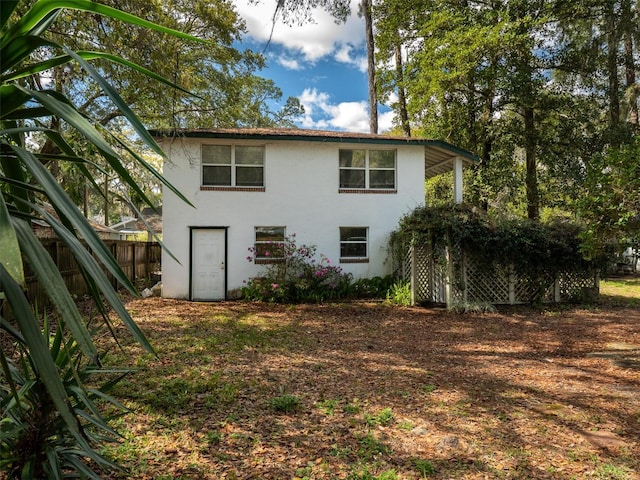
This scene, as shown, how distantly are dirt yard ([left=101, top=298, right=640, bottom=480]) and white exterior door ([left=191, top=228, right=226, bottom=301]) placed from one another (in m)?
3.71

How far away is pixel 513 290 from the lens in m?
11.2

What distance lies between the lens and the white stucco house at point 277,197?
38.8 feet

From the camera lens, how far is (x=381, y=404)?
14.2 ft

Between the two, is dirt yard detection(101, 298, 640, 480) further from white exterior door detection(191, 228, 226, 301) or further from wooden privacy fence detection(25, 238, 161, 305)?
white exterior door detection(191, 228, 226, 301)

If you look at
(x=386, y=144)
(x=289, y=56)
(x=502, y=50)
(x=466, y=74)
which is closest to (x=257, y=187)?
(x=386, y=144)

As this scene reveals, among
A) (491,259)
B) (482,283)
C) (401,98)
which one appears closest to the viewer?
(491,259)

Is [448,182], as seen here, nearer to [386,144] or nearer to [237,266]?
[386,144]

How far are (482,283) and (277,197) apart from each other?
22.0 ft

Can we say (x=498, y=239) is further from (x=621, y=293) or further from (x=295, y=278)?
(x=621, y=293)

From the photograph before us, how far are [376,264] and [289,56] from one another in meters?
9.17

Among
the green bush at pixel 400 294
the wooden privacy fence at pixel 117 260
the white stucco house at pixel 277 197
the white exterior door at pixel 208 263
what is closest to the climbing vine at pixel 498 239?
the green bush at pixel 400 294

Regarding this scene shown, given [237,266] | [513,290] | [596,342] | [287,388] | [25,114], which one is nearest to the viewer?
[25,114]

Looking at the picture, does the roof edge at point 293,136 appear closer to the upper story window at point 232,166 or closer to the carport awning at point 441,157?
the carport awning at point 441,157

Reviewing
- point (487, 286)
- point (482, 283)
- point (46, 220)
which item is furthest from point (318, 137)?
point (46, 220)
